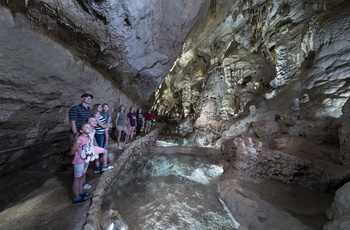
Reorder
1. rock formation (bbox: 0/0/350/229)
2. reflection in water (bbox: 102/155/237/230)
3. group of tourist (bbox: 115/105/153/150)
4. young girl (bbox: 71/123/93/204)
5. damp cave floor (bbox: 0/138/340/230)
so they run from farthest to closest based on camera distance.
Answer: group of tourist (bbox: 115/105/153/150)
rock formation (bbox: 0/0/350/229)
reflection in water (bbox: 102/155/237/230)
young girl (bbox: 71/123/93/204)
damp cave floor (bbox: 0/138/340/230)

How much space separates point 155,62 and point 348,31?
924 centimetres

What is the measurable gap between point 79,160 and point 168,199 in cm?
251

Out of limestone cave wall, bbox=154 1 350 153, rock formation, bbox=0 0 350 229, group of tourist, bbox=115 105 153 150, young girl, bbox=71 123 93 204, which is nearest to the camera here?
young girl, bbox=71 123 93 204

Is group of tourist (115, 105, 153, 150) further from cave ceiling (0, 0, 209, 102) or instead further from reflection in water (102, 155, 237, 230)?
cave ceiling (0, 0, 209, 102)

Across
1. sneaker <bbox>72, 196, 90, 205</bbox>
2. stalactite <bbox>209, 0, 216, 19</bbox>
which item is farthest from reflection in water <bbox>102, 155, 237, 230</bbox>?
stalactite <bbox>209, 0, 216, 19</bbox>

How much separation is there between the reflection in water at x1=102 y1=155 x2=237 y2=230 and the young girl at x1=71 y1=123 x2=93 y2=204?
0.93 m

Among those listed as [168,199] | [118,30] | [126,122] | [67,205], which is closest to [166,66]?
[118,30]

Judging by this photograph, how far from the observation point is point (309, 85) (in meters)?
8.41

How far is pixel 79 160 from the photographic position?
8.52 feet

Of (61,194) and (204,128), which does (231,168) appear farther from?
(204,128)

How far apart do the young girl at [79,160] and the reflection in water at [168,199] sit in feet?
3.03

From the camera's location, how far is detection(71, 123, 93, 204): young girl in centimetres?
258

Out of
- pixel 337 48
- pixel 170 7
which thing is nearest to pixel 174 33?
pixel 170 7

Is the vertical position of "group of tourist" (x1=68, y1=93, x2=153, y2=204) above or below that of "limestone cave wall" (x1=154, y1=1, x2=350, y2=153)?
below
